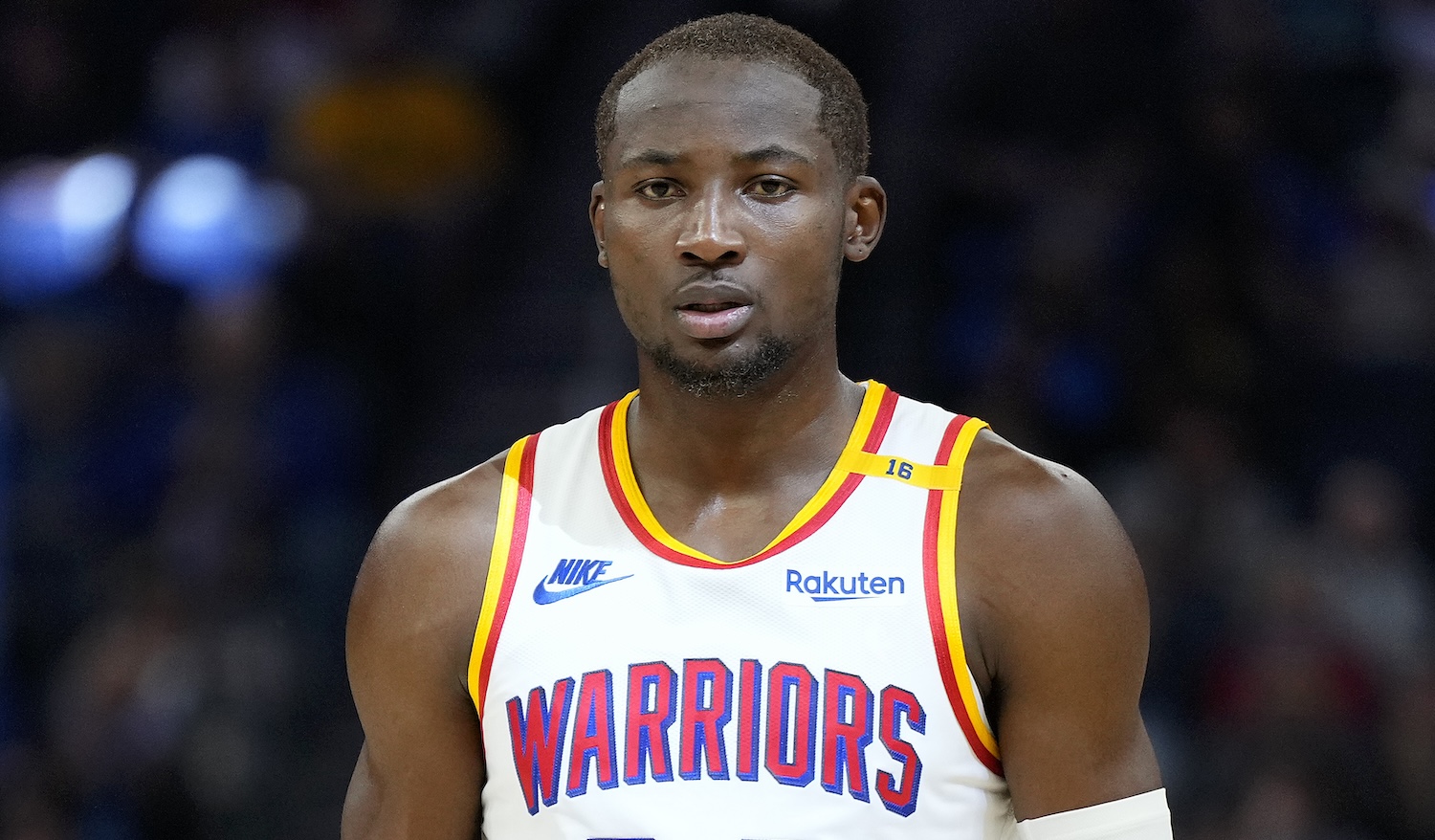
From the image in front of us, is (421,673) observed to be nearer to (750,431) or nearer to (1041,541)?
(750,431)

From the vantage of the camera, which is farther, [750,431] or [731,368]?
[750,431]

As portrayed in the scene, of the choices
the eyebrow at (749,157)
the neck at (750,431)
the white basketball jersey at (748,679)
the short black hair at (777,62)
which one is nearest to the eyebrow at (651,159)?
the eyebrow at (749,157)

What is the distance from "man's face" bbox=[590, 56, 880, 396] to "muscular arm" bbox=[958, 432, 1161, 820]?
424 millimetres

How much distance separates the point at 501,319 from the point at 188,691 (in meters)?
2.31

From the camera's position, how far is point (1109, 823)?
2.28 meters

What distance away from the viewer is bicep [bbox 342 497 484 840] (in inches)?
96.3

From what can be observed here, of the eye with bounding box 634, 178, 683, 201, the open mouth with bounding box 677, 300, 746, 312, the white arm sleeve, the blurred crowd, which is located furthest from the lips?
the blurred crowd

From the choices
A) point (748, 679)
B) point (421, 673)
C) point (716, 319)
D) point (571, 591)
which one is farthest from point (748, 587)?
point (421, 673)

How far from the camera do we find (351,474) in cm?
638

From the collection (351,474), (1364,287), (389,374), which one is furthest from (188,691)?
(1364,287)

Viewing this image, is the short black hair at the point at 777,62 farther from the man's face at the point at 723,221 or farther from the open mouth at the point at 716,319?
the open mouth at the point at 716,319

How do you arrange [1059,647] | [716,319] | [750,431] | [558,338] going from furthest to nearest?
[558,338]
[750,431]
[716,319]
[1059,647]

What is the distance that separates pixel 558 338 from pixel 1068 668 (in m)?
5.00

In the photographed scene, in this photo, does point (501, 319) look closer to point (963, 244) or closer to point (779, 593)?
point (963, 244)
